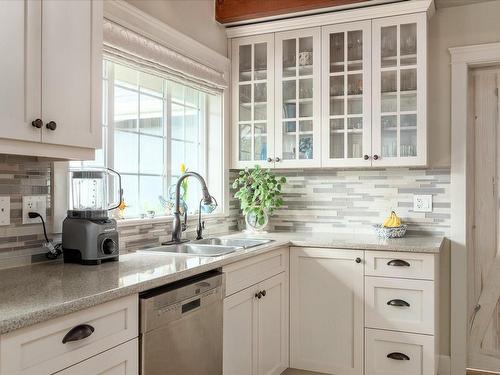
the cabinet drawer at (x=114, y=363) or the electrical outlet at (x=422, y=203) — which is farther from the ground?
the electrical outlet at (x=422, y=203)

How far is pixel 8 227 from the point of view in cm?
195

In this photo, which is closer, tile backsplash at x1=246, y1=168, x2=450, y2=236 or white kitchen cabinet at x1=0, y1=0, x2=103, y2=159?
white kitchen cabinet at x1=0, y1=0, x2=103, y2=159

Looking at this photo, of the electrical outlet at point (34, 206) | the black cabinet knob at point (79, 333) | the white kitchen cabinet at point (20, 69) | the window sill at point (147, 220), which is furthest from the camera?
the window sill at point (147, 220)

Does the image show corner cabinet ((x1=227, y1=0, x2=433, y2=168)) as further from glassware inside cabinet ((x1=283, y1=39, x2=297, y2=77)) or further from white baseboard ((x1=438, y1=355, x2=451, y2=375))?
white baseboard ((x1=438, y1=355, x2=451, y2=375))

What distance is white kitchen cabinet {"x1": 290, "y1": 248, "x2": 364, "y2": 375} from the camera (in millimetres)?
2980

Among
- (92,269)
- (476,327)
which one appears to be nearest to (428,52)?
(476,327)

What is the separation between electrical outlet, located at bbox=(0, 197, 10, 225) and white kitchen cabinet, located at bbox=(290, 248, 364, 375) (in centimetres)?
176

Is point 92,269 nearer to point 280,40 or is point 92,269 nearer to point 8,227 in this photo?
point 8,227

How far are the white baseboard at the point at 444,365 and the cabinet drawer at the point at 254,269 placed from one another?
1283 millimetres

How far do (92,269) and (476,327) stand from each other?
2741mm

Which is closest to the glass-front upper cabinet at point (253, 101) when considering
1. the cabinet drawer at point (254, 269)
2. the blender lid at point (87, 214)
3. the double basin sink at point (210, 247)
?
the double basin sink at point (210, 247)

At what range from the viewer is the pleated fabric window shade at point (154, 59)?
243 cm

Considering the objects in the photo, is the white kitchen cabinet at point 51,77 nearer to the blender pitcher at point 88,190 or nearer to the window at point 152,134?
the blender pitcher at point 88,190

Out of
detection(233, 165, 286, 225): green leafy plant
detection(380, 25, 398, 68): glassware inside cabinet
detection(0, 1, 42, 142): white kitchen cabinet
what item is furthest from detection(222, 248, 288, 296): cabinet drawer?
detection(380, 25, 398, 68): glassware inside cabinet
